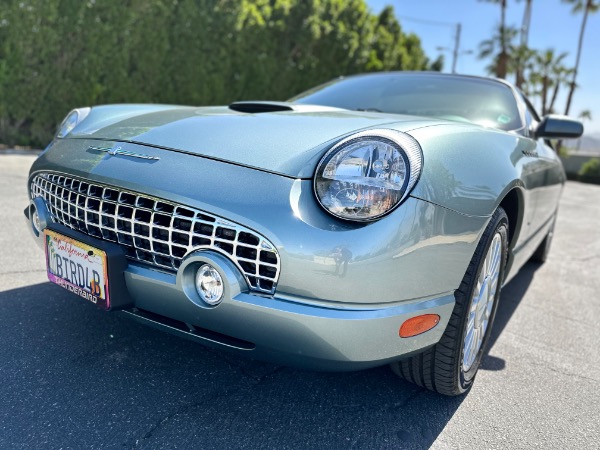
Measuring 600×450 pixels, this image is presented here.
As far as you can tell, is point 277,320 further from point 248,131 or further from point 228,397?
point 248,131

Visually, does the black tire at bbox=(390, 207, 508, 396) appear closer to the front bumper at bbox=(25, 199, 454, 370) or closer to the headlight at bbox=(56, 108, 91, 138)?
the front bumper at bbox=(25, 199, 454, 370)

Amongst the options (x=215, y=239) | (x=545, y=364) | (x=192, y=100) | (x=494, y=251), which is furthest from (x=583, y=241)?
(x=192, y=100)

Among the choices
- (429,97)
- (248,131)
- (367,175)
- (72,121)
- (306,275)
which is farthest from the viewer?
(429,97)

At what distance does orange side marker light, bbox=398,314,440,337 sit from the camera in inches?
61.3

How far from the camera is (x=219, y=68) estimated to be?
13.0 meters

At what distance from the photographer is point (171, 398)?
5.82 ft

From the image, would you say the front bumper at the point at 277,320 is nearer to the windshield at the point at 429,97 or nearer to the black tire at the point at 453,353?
the black tire at the point at 453,353

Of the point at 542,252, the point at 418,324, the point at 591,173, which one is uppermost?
the point at 418,324

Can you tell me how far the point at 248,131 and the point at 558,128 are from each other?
2.06 metres

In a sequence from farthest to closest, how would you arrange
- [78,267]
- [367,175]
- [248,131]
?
[248,131] < [78,267] < [367,175]

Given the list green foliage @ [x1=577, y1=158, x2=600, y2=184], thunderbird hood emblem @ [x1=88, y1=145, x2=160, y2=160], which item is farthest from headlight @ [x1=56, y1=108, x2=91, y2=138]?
green foliage @ [x1=577, y1=158, x2=600, y2=184]

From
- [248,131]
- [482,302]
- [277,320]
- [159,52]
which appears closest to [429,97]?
[482,302]

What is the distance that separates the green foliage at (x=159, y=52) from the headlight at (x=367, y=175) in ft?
31.2

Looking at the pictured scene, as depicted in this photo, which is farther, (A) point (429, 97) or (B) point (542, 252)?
(B) point (542, 252)
